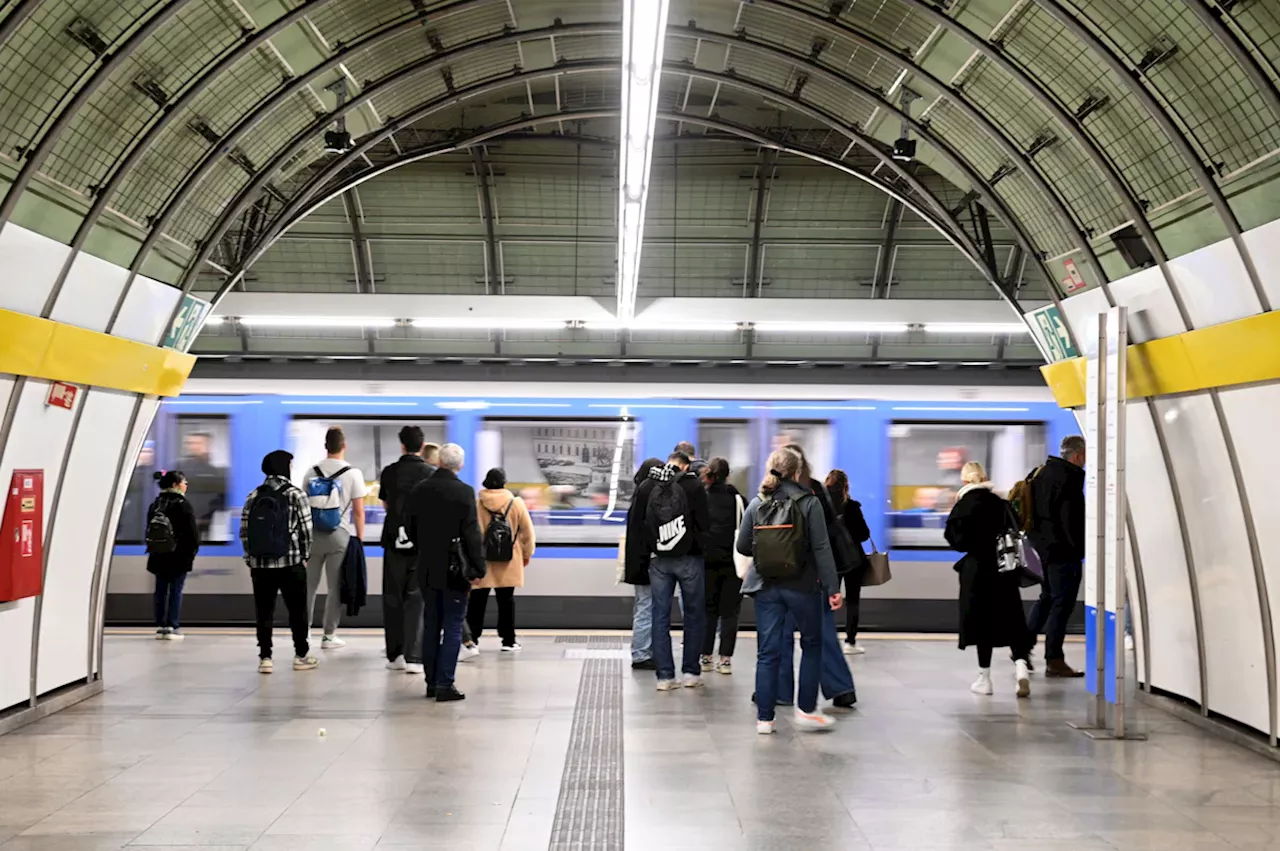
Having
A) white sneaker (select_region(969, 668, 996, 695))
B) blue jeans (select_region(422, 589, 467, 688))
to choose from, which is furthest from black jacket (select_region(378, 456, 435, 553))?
white sneaker (select_region(969, 668, 996, 695))

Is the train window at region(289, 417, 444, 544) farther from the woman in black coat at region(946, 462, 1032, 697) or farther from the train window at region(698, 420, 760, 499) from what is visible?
the woman in black coat at region(946, 462, 1032, 697)

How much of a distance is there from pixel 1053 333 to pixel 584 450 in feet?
17.1

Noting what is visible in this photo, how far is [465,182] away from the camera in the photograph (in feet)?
53.0

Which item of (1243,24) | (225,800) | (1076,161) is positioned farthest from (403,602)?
(1243,24)

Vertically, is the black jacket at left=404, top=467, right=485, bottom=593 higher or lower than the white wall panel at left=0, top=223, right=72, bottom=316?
lower

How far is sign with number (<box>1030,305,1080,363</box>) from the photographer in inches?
381

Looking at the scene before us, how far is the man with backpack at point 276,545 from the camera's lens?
32.4ft

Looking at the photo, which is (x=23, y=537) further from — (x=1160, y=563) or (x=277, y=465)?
(x=1160, y=563)

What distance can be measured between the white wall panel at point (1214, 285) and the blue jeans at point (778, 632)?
9.26 ft

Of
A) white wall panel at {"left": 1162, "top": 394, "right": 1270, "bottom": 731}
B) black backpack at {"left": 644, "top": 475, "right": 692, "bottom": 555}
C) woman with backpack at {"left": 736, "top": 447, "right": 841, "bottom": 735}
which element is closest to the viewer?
white wall panel at {"left": 1162, "top": 394, "right": 1270, "bottom": 731}

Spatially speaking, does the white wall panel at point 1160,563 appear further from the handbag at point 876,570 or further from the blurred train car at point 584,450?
the blurred train car at point 584,450

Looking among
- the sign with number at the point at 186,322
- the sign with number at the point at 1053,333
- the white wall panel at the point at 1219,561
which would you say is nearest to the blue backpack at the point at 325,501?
the sign with number at the point at 186,322

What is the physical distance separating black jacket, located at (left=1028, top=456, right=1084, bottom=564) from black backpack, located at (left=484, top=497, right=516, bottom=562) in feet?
14.2

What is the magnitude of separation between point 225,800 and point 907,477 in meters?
8.76
